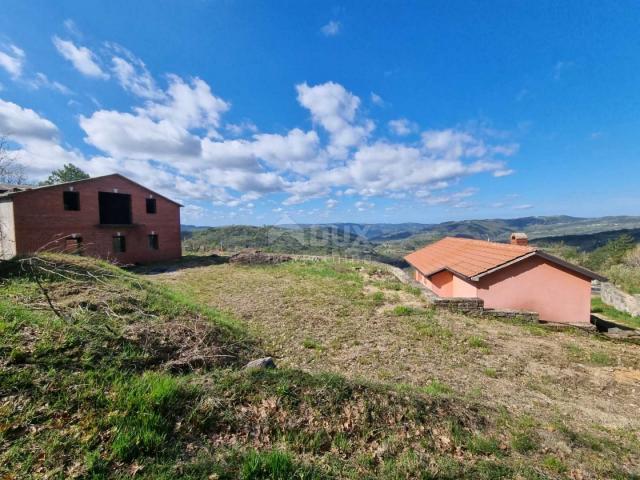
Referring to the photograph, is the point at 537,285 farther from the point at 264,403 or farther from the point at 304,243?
the point at 304,243

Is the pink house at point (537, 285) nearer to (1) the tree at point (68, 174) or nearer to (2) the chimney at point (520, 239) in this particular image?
(2) the chimney at point (520, 239)

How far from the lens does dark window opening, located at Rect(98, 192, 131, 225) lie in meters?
19.1

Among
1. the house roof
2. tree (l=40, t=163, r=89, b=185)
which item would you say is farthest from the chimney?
tree (l=40, t=163, r=89, b=185)

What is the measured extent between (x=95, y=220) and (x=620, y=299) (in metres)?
34.4

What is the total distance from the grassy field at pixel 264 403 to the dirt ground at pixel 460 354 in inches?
1.8

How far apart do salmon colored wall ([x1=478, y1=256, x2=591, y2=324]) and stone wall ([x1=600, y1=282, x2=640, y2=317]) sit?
7.61 metres

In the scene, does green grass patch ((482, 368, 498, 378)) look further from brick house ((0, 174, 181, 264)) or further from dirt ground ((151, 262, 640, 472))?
brick house ((0, 174, 181, 264))

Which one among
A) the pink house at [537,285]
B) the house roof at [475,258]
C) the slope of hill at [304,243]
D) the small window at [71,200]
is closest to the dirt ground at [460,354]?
the pink house at [537,285]

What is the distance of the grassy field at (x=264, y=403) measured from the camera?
2.23 metres

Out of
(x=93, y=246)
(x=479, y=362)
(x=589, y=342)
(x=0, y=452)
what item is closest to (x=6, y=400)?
(x=0, y=452)

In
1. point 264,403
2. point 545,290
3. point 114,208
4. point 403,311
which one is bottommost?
point 403,311

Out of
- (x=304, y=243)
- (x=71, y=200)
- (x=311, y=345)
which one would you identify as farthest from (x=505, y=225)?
(x=71, y=200)

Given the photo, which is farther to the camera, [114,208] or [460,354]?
[114,208]

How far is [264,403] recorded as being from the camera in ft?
9.71
